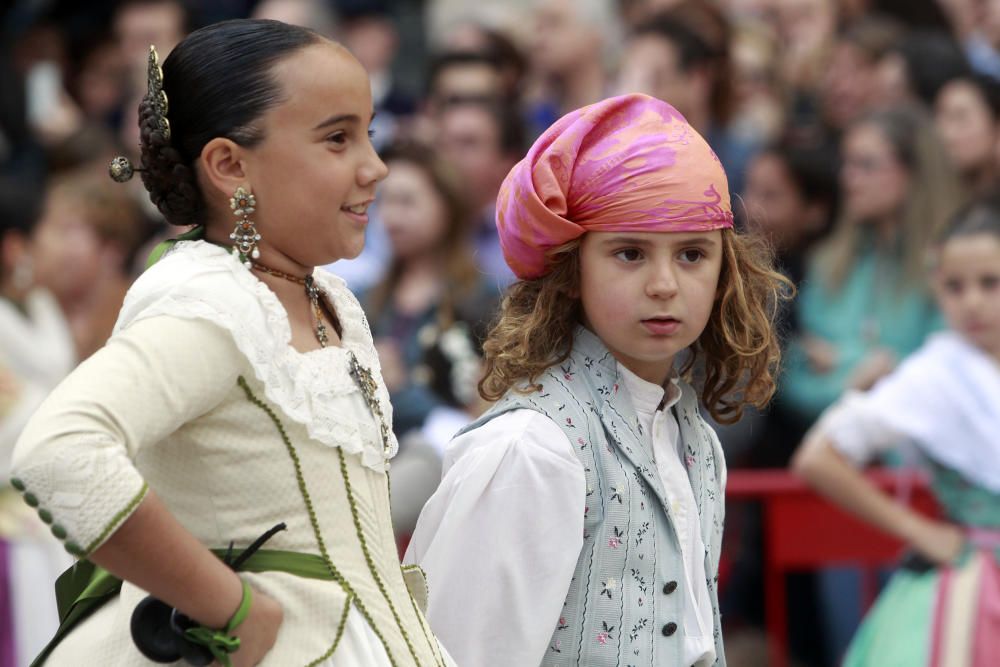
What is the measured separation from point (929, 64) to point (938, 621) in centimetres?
341

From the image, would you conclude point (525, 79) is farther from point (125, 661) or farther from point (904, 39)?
point (125, 661)

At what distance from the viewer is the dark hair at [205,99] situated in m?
2.38

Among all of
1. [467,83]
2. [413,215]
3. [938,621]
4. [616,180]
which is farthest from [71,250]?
[616,180]

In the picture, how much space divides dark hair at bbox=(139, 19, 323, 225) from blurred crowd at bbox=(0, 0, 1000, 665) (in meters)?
2.29

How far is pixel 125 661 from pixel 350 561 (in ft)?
1.14

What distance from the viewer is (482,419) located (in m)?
2.84

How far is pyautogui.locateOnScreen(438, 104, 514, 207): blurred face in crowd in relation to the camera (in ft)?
21.7

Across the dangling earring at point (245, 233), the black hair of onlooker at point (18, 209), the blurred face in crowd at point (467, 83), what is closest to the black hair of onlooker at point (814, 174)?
the blurred face in crowd at point (467, 83)

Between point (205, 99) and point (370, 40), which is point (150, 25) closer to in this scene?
point (370, 40)

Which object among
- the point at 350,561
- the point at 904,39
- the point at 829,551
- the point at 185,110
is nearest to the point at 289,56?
the point at 185,110

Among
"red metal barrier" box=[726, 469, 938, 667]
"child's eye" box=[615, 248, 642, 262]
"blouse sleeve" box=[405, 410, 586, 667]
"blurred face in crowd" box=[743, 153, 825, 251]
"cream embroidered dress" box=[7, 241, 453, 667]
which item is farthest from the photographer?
"blurred face in crowd" box=[743, 153, 825, 251]

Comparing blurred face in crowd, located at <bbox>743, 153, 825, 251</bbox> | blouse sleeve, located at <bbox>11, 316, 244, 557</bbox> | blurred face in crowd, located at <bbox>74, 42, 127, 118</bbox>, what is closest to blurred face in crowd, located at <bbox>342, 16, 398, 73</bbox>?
blurred face in crowd, located at <bbox>74, 42, 127, 118</bbox>

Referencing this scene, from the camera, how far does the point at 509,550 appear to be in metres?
2.70

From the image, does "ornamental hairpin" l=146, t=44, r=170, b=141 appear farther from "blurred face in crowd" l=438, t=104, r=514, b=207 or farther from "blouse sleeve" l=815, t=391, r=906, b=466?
→ "blurred face in crowd" l=438, t=104, r=514, b=207
